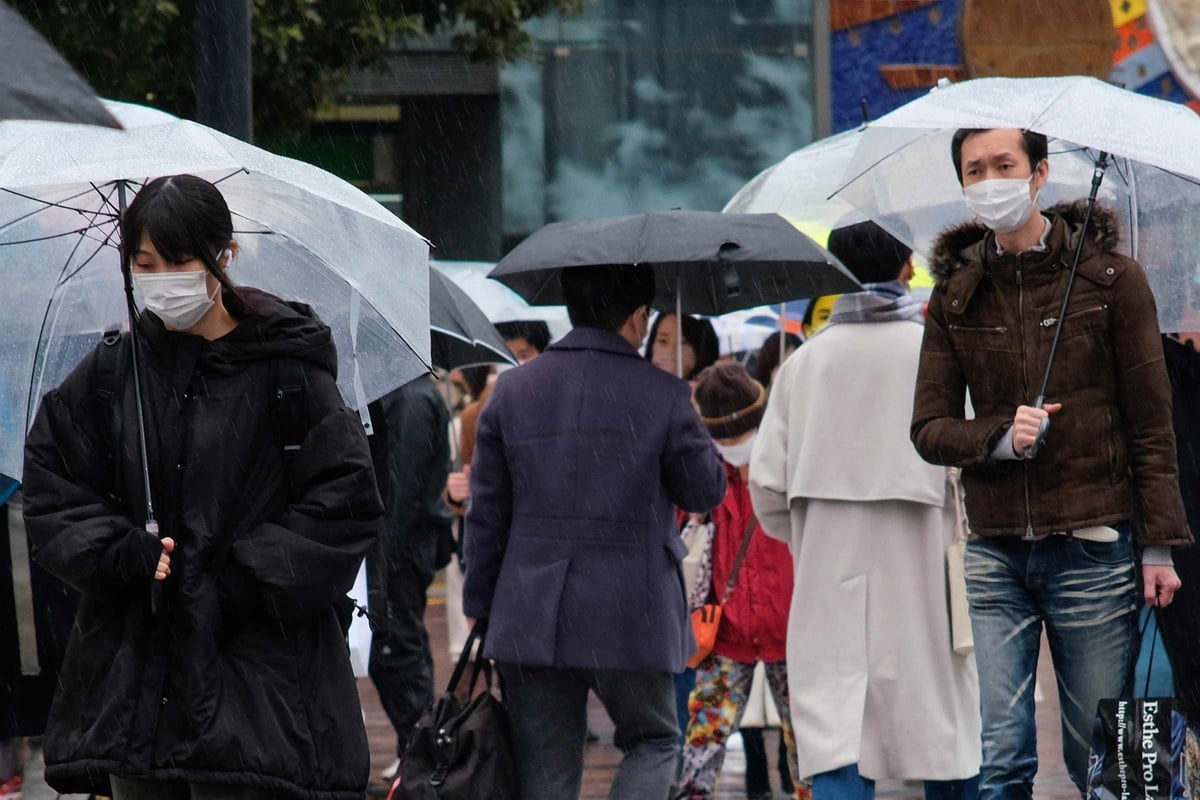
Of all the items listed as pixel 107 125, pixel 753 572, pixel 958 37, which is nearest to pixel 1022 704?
pixel 753 572

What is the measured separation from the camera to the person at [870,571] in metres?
6.21

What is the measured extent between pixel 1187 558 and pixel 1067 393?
1091 mm

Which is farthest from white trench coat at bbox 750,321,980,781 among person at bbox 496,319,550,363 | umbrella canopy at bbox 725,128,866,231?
person at bbox 496,319,550,363

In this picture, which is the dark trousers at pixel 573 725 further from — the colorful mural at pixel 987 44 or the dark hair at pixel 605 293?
the colorful mural at pixel 987 44

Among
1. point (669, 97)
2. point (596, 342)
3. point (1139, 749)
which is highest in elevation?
point (669, 97)

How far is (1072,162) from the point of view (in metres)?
6.15

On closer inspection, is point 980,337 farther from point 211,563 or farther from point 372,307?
point 211,563

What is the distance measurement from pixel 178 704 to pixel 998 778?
2.36m

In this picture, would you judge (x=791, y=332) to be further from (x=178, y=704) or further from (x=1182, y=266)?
(x=178, y=704)

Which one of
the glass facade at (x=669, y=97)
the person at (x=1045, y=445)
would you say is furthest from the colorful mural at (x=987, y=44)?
the person at (x=1045, y=445)

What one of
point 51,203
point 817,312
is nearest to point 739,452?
point 817,312

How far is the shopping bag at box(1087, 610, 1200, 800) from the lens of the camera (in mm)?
4820

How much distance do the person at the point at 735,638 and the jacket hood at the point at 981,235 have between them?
179 centimetres

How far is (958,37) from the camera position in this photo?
1650 centimetres
